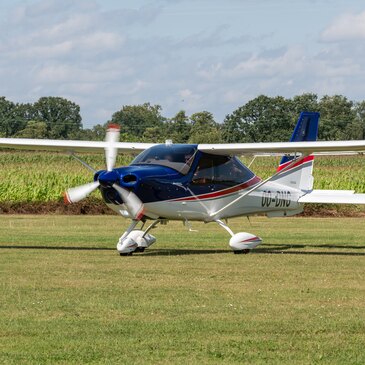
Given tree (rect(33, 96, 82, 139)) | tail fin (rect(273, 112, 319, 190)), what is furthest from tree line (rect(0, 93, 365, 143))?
tail fin (rect(273, 112, 319, 190))

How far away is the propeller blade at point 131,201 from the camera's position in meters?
18.2

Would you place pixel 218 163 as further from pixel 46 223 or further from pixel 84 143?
pixel 46 223

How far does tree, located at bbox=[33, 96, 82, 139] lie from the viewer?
127231 millimetres

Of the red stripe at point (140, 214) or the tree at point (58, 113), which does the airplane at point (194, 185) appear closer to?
the red stripe at point (140, 214)

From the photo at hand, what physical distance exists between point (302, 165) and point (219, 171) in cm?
278

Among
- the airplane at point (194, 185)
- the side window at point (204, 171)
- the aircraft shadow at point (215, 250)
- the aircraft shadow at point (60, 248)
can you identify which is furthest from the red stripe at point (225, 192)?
the aircraft shadow at point (60, 248)

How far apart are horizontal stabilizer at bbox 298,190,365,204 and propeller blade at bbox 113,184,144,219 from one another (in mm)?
4262

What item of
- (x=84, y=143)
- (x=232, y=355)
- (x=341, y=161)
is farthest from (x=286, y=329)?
(x=341, y=161)

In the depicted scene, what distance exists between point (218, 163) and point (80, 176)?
62.5ft

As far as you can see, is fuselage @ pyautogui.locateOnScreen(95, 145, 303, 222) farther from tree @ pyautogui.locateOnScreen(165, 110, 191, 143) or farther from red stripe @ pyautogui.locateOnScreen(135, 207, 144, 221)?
tree @ pyautogui.locateOnScreen(165, 110, 191, 143)

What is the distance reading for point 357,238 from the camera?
2409cm

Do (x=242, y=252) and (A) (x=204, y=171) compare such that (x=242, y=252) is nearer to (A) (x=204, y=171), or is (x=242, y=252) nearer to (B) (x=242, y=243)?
(B) (x=242, y=243)

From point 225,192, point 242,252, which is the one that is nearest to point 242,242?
point 242,252

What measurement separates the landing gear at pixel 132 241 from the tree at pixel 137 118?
114111mm
